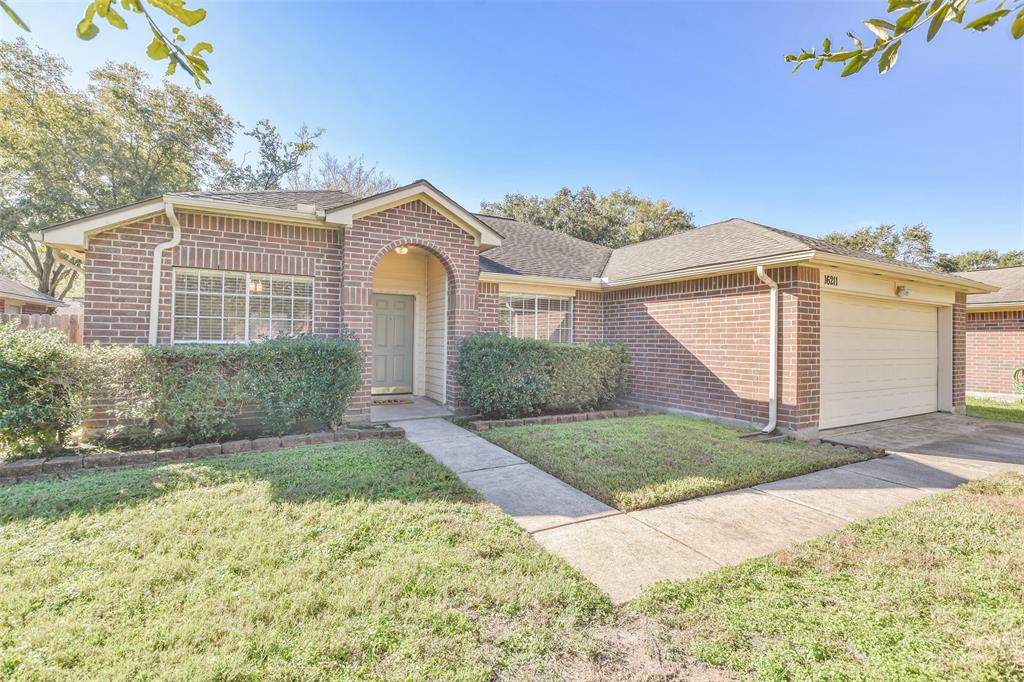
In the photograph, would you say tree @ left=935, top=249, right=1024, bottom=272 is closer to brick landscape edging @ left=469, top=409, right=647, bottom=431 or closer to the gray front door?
brick landscape edging @ left=469, top=409, right=647, bottom=431

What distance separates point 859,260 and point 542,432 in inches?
231

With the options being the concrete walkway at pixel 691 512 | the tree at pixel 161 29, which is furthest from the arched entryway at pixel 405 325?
the tree at pixel 161 29

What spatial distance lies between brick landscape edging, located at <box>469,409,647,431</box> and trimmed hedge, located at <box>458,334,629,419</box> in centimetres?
26

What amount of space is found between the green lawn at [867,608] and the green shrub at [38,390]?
6469 mm

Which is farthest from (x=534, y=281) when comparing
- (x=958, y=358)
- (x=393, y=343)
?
(x=958, y=358)

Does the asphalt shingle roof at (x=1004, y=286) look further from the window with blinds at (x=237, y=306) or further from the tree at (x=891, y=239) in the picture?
the tree at (x=891, y=239)

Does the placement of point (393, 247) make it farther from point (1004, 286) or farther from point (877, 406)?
point (1004, 286)

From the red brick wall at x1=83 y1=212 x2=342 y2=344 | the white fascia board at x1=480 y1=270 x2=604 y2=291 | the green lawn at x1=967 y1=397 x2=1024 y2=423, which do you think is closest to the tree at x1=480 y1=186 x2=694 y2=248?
the white fascia board at x1=480 y1=270 x2=604 y2=291

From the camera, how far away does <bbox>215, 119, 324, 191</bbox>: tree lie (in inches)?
869

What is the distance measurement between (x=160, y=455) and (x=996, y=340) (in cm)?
1983

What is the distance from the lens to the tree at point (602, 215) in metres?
26.8

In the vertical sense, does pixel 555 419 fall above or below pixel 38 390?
below

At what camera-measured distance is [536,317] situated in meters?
10.2

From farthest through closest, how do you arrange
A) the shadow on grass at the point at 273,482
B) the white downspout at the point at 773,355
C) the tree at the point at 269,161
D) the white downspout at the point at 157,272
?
1. the tree at the point at 269,161
2. the white downspout at the point at 773,355
3. the white downspout at the point at 157,272
4. the shadow on grass at the point at 273,482
